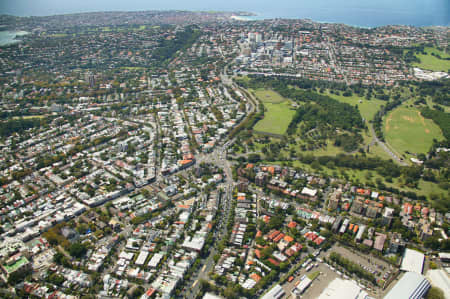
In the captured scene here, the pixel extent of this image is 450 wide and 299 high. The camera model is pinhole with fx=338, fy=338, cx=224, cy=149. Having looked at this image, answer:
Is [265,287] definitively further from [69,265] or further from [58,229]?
[58,229]

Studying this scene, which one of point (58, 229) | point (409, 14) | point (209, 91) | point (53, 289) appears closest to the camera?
point (53, 289)

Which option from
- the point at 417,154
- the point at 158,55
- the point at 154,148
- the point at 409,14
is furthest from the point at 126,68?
the point at 409,14

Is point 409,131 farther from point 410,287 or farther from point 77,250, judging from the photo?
point 77,250

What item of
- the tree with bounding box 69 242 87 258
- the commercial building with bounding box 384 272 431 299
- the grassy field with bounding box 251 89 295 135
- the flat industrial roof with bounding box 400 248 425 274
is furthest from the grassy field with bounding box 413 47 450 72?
the tree with bounding box 69 242 87 258

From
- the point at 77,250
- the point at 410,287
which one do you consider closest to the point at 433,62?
the point at 410,287

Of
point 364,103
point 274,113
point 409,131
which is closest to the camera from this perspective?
point 409,131
